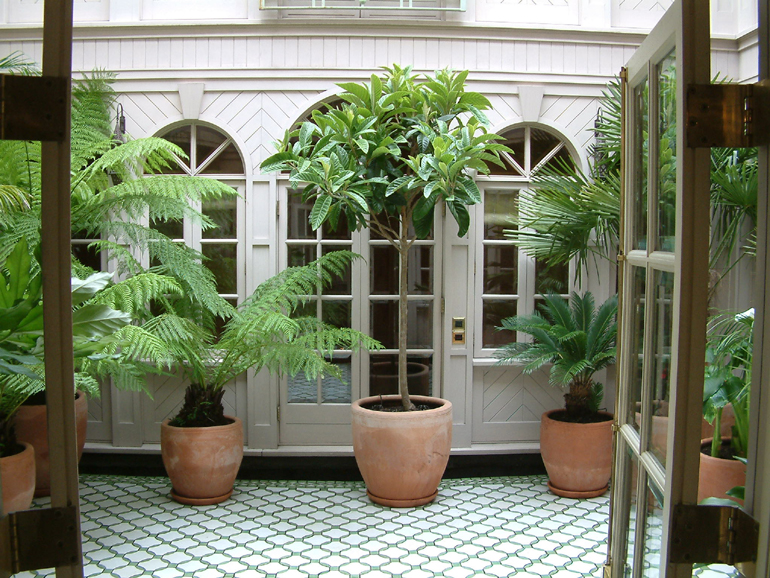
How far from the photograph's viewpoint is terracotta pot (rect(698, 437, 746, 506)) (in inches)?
65.3

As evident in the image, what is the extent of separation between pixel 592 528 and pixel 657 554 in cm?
210

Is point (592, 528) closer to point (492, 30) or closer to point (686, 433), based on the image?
point (686, 433)

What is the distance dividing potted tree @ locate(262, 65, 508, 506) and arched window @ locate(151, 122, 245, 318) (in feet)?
2.50

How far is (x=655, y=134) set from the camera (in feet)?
5.23

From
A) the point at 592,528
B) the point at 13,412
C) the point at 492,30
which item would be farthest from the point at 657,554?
the point at 492,30

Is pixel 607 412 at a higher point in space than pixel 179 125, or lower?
lower

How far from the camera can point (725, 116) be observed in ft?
4.20

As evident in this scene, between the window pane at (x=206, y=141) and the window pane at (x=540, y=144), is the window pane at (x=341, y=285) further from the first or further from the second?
the window pane at (x=540, y=144)

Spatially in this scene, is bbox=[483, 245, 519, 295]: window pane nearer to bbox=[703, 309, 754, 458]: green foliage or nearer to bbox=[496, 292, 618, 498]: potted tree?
bbox=[496, 292, 618, 498]: potted tree

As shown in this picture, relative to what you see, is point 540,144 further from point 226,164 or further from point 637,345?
point 637,345

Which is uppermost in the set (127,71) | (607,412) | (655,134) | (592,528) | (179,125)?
(127,71)

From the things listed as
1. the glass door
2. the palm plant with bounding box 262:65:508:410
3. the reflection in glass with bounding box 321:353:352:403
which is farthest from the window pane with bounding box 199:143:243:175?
the glass door

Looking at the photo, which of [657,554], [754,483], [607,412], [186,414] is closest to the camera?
[754,483]

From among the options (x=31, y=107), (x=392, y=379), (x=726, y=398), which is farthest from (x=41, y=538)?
(x=392, y=379)
